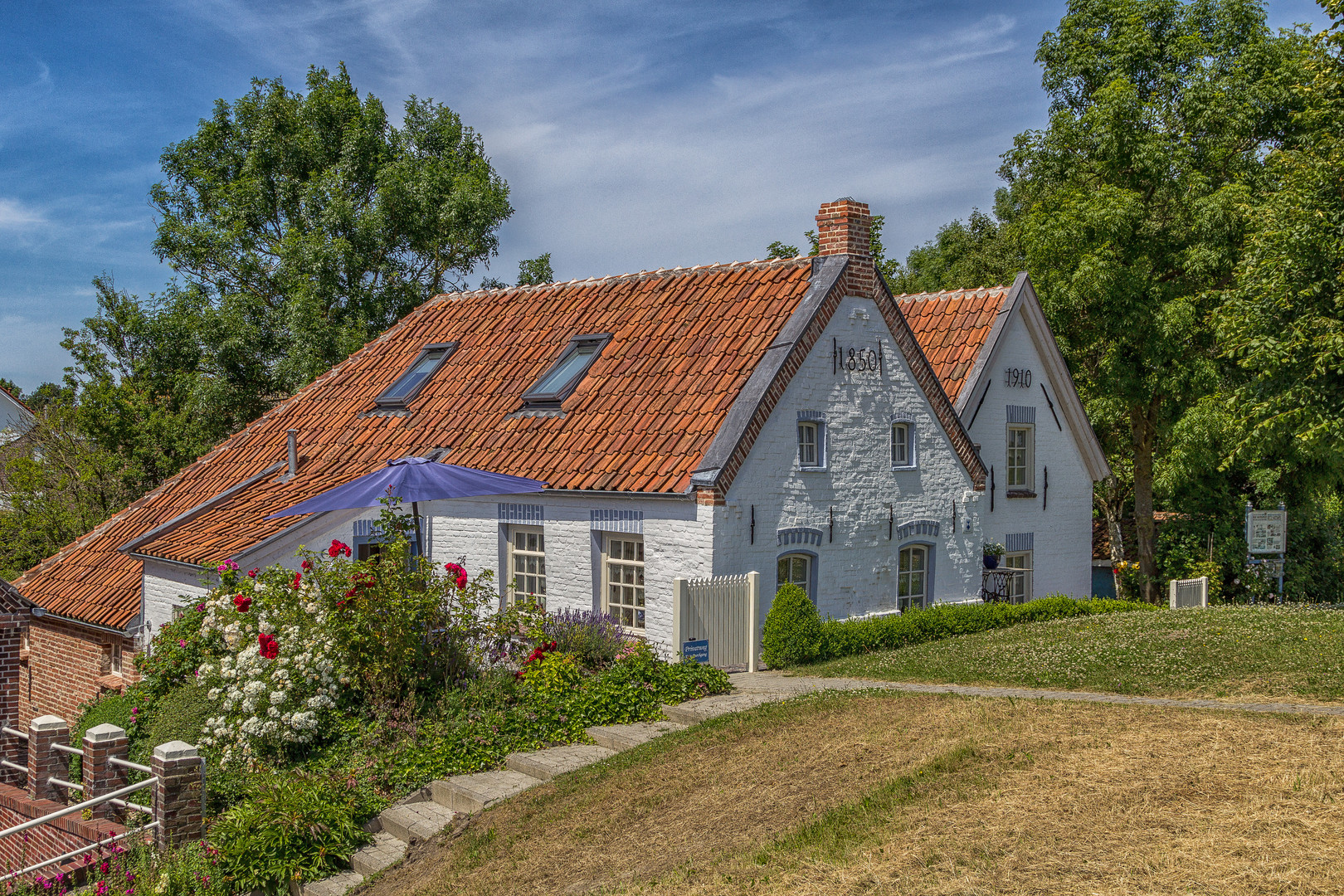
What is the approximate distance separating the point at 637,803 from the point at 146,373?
25139 mm

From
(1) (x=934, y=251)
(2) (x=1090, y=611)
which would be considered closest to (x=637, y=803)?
(2) (x=1090, y=611)

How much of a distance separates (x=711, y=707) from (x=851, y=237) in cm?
874

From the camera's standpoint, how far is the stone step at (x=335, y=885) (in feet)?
29.2

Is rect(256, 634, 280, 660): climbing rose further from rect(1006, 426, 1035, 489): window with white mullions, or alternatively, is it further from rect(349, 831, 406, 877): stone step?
rect(1006, 426, 1035, 489): window with white mullions

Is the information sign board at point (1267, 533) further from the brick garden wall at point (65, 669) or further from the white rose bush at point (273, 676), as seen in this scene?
the brick garden wall at point (65, 669)

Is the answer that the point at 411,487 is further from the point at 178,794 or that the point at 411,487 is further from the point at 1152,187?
the point at 1152,187

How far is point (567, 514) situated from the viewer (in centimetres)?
1666

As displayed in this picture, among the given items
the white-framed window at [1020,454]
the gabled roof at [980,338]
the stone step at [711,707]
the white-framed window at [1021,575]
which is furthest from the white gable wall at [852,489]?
the white-framed window at [1020,454]

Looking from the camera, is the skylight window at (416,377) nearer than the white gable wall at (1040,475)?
Yes

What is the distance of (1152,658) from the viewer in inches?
532

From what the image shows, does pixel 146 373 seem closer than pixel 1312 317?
No

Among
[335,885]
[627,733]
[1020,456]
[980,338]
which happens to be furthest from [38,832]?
[1020,456]

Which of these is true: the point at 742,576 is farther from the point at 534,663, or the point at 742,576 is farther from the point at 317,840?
the point at 317,840

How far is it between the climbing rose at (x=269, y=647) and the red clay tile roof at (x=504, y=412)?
541 centimetres
